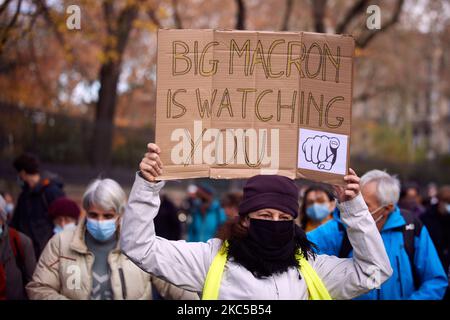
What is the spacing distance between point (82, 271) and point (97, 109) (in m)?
14.2

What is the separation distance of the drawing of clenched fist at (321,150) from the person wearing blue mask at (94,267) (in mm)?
1483

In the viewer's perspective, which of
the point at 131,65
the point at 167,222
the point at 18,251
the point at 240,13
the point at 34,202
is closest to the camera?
the point at 18,251

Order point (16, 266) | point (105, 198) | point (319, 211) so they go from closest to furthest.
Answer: point (105, 198) < point (16, 266) < point (319, 211)

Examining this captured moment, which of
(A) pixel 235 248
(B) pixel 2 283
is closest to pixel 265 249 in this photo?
(A) pixel 235 248

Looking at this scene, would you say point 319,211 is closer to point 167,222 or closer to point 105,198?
point 105,198

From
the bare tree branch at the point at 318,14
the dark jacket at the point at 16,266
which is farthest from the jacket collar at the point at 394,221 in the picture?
the bare tree branch at the point at 318,14

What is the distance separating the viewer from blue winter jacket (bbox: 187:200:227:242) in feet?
39.8

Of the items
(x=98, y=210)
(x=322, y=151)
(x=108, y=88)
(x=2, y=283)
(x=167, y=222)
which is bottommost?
(x=167, y=222)

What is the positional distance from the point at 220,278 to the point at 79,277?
1560 millimetres

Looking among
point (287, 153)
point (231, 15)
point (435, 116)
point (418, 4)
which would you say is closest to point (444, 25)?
point (418, 4)

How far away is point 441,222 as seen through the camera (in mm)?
9156

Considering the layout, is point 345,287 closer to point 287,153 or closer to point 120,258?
point 287,153

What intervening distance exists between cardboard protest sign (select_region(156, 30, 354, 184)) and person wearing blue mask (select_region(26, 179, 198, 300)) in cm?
140

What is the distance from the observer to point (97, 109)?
62.1 ft
